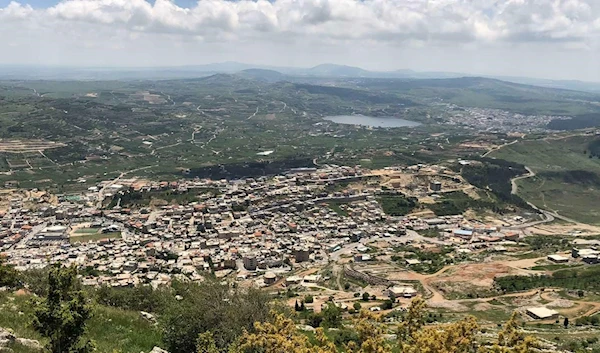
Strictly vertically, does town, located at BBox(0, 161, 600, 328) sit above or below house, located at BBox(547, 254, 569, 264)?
below

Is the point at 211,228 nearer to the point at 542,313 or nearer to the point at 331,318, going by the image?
the point at 331,318

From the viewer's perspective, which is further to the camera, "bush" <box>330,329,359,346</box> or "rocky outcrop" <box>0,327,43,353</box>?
"bush" <box>330,329,359,346</box>

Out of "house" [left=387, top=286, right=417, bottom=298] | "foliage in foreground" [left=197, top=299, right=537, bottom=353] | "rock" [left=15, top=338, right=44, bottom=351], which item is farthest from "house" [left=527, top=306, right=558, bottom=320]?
"rock" [left=15, top=338, right=44, bottom=351]

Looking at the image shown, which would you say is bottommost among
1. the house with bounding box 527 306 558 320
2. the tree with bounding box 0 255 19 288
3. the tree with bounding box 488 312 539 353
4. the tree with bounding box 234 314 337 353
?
the house with bounding box 527 306 558 320

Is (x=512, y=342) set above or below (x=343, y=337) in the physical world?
above

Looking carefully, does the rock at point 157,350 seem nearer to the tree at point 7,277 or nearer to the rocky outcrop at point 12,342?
the rocky outcrop at point 12,342

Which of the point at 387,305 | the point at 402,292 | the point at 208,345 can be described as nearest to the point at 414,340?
the point at 208,345

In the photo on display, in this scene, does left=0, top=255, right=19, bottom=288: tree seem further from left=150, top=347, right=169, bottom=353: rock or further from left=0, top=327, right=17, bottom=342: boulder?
left=150, top=347, right=169, bottom=353: rock
